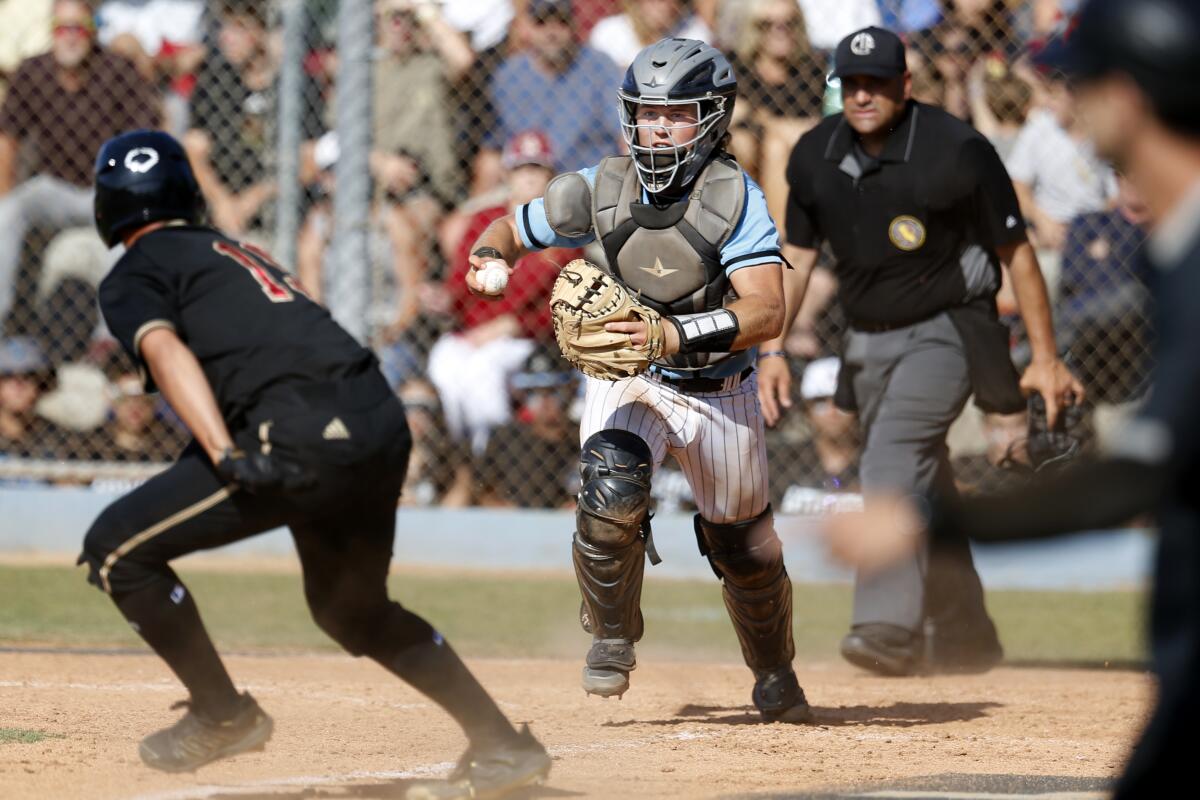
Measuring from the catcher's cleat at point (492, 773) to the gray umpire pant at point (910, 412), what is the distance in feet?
9.44

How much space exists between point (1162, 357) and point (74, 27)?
10.1 meters

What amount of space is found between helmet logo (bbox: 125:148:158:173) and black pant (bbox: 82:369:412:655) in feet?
2.55

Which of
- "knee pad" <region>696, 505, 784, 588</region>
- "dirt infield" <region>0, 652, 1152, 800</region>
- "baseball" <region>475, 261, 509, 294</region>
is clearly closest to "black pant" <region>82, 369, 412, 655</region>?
"dirt infield" <region>0, 652, 1152, 800</region>

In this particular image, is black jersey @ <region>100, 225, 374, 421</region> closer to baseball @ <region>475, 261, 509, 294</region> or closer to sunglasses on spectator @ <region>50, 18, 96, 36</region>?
baseball @ <region>475, 261, 509, 294</region>

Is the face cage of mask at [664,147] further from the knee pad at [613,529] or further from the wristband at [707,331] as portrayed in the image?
the knee pad at [613,529]

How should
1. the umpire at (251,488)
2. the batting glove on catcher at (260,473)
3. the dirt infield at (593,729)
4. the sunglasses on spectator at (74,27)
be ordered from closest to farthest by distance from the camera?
the batting glove on catcher at (260,473)
the umpire at (251,488)
the dirt infield at (593,729)
the sunglasses on spectator at (74,27)

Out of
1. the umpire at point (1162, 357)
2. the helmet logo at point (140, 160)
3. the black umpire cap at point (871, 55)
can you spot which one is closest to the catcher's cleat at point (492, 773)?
the helmet logo at point (140, 160)

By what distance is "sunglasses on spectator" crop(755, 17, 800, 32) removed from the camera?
1028 centimetres

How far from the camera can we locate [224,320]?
4.38 metres

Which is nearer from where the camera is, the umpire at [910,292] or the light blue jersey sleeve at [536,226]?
the light blue jersey sleeve at [536,226]

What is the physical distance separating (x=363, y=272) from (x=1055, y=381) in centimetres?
495

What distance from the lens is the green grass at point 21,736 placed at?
4.98 m

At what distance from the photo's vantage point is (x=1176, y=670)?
7.80ft

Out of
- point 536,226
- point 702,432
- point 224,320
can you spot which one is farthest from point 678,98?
point 224,320
